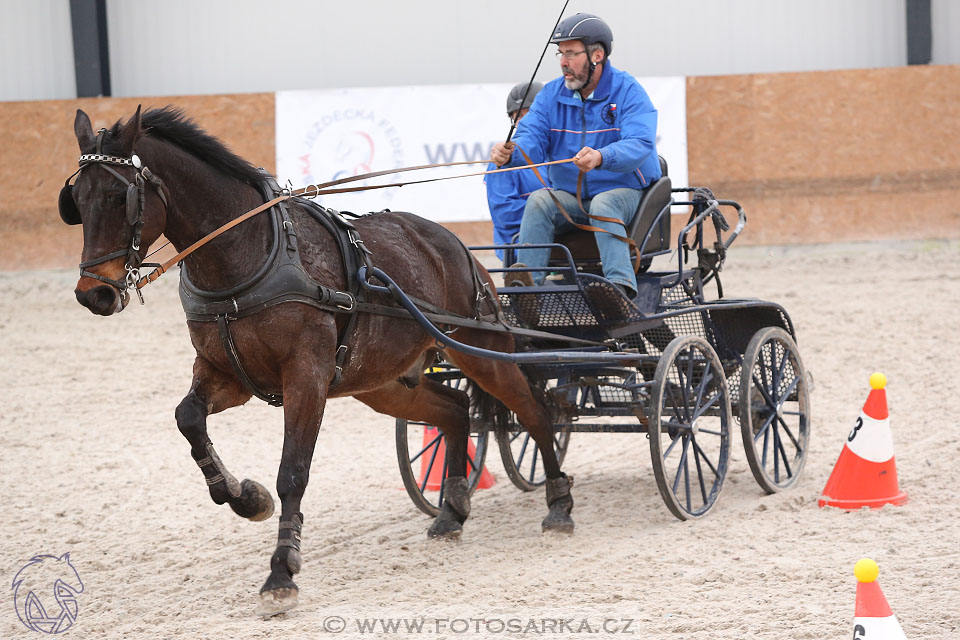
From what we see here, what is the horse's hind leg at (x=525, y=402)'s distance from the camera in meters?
4.62

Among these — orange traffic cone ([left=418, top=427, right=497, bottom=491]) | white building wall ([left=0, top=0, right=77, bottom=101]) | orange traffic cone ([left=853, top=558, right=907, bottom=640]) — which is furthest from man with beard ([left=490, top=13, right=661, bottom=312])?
white building wall ([left=0, top=0, right=77, bottom=101])

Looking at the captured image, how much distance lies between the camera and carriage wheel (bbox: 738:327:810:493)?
507cm

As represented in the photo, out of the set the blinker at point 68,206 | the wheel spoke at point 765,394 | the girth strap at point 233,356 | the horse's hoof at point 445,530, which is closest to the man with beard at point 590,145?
the wheel spoke at point 765,394

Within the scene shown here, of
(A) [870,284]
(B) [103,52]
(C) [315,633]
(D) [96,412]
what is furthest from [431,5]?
(C) [315,633]

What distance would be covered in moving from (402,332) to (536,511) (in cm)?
156

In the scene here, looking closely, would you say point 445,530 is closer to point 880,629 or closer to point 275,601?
point 275,601

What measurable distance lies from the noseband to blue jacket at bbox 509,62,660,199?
2.03 meters

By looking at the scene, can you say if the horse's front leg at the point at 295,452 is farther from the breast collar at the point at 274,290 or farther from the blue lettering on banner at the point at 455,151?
the blue lettering on banner at the point at 455,151

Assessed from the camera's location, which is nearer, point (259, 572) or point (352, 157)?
point (259, 572)

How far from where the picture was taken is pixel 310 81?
39.2ft

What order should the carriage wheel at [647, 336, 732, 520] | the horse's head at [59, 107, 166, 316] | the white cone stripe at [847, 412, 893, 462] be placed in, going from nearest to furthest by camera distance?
the horse's head at [59, 107, 166, 316], the carriage wheel at [647, 336, 732, 520], the white cone stripe at [847, 412, 893, 462]

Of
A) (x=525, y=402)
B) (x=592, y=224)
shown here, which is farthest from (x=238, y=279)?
(x=592, y=224)

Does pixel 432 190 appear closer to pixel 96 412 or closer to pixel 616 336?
pixel 96 412

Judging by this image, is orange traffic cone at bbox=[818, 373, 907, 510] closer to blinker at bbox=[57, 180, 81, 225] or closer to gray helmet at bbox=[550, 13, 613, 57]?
gray helmet at bbox=[550, 13, 613, 57]
